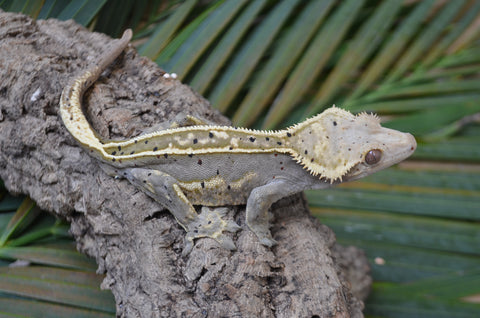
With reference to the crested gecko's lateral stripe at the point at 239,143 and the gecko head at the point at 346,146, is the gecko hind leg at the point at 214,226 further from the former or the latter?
the gecko head at the point at 346,146

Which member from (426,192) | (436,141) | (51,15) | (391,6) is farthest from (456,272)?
(51,15)

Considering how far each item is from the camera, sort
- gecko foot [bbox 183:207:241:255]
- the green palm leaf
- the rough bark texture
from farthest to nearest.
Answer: the green palm leaf, gecko foot [bbox 183:207:241:255], the rough bark texture

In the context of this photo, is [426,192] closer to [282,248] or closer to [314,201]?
[314,201]

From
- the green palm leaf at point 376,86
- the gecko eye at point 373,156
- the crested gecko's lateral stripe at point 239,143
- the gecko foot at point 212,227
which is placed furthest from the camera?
the green palm leaf at point 376,86

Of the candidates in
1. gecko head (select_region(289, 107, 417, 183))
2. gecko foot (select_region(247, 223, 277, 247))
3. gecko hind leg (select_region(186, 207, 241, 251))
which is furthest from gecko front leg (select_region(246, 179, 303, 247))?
gecko head (select_region(289, 107, 417, 183))

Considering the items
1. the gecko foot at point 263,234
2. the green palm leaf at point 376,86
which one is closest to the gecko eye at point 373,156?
the gecko foot at point 263,234

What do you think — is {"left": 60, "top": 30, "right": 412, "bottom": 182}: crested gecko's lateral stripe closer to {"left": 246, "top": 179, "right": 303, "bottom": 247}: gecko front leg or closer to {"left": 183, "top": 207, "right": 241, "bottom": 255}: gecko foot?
{"left": 246, "top": 179, "right": 303, "bottom": 247}: gecko front leg

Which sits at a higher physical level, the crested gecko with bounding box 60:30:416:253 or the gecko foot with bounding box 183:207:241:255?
the crested gecko with bounding box 60:30:416:253
